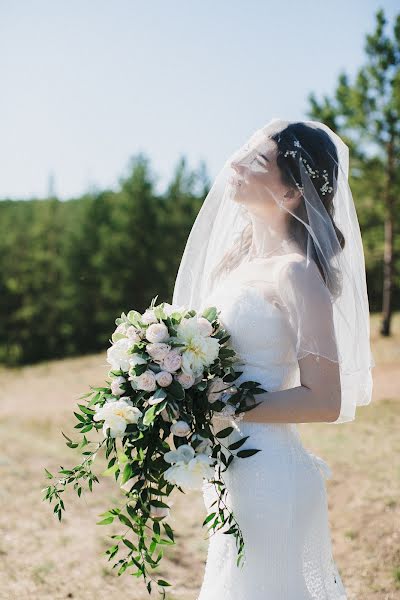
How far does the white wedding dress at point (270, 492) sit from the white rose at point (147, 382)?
0.39 metres

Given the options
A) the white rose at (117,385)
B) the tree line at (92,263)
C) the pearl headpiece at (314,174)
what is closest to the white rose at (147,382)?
the white rose at (117,385)

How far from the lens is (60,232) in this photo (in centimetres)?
3188

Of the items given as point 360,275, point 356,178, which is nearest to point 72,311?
point 356,178

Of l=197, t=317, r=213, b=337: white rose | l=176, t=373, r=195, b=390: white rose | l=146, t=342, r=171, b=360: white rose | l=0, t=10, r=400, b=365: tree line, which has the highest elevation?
l=197, t=317, r=213, b=337: white rose

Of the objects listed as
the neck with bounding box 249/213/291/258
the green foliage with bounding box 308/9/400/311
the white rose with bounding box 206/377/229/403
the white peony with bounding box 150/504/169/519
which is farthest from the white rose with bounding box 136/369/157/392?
the green foliage with bounding box 308/9/400/311

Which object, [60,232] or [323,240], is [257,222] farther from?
[60,232]

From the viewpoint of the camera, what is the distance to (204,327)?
2309mm

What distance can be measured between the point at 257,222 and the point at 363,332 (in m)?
0.67

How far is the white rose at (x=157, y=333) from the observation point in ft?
7.52

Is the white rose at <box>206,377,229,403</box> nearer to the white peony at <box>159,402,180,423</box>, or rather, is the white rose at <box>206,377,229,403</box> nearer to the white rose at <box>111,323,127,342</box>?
the white peony at <box>159,402,180,423</box>

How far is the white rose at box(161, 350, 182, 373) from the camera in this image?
2230 millimetres

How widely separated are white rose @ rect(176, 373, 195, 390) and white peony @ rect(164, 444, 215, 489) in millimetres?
219

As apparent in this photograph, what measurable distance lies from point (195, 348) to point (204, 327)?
0.10 m

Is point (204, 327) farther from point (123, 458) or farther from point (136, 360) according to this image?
point (123, 458)
